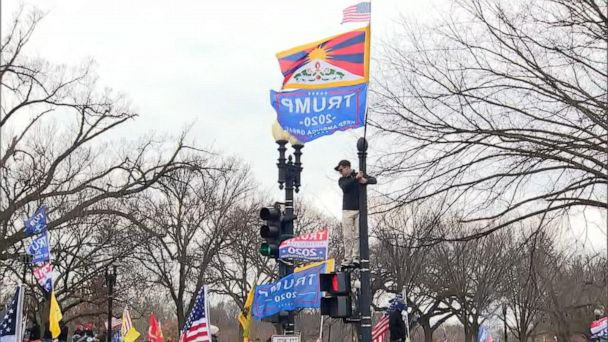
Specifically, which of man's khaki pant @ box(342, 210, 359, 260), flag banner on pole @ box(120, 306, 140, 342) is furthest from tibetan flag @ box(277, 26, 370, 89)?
flag banner on pole @ box(120, 306, 140, 342)

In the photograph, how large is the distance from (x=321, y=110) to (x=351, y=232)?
188cm

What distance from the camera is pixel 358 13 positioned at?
443 inches

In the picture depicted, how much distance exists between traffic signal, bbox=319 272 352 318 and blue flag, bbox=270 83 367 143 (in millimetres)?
1926

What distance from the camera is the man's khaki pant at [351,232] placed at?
37.0ft

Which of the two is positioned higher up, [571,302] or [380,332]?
[571,302]

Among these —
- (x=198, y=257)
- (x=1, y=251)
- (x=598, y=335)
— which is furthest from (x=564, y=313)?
(x=1, y=251)

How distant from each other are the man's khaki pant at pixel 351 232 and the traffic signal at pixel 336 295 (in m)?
0.49

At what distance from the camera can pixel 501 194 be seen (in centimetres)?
1132

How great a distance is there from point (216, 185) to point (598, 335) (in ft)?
58.6

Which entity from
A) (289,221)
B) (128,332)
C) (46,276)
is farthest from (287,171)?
(128,332)

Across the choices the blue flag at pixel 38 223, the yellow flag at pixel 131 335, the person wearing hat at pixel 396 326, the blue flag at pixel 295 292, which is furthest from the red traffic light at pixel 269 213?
A: the blue flag at pixel 38 223

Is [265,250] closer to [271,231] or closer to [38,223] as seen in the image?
[271,231]

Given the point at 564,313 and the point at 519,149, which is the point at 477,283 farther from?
the point at 519,149

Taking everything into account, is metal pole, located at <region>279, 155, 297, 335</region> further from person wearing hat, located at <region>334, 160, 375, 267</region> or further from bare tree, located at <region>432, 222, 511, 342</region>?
bare tree, located at <region>432, 222, 511, 342</region>
